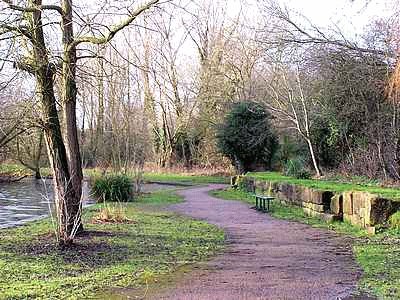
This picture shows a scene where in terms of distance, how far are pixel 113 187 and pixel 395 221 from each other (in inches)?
411

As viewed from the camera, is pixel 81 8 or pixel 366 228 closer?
pixel 81 8

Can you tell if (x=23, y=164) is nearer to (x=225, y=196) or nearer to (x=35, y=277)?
(x=225, y=196)

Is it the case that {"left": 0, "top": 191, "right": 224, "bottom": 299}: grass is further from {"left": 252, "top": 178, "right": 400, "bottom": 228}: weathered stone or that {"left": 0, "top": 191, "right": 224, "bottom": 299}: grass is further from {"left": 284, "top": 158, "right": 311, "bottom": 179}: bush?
{"left": 284, "top": 158, "right": 311, "bottom": 179}: bush

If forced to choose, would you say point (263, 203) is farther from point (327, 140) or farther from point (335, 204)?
point (327, 140)

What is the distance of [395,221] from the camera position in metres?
9.91

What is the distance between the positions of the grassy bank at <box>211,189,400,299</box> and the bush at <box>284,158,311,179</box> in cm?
583

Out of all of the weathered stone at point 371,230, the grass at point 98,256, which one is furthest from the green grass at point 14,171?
the weathered stone at point 371,230

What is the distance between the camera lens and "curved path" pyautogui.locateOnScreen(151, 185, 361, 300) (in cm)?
610

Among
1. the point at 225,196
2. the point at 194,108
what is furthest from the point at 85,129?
the point at 225,196

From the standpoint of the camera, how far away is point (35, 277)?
6672 mm

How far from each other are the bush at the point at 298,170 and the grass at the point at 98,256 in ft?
25.8

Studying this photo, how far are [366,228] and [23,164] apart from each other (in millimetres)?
25201

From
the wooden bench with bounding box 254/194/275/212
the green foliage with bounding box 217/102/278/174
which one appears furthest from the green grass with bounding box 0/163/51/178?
the wooden bench with bounding box 254/194/275/212

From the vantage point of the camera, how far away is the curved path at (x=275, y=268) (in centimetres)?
610
